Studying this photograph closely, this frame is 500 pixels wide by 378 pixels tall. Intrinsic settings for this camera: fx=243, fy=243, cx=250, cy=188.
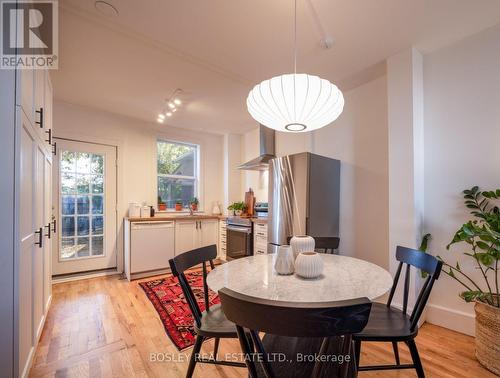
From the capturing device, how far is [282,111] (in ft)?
4.76

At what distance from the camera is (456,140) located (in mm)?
2180

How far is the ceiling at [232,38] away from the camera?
1.79 m

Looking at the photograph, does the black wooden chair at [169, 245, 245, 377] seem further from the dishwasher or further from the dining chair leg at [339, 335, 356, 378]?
the dishwasher

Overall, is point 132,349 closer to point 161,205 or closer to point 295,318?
point 295,318

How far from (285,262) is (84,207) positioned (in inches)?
142

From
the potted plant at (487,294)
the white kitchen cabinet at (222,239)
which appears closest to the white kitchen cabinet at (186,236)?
the white kitchen cabinet at (222,239)

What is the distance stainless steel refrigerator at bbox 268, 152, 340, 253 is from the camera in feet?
8.90

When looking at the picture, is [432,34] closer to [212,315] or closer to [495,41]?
[495,41]

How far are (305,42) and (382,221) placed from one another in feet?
6.62

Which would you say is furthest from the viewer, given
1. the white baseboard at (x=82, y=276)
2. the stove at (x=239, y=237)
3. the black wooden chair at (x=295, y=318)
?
the stove at (x=239, y=237)

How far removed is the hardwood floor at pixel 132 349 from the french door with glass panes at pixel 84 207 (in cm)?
110

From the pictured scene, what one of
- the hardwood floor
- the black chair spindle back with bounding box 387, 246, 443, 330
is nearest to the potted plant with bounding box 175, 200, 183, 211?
the hardwood floor

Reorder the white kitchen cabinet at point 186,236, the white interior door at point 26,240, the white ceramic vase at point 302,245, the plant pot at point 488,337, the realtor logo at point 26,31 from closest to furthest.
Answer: the realtor logo at point 26,31 < the white interior door at point 26,240 < the white ceramic vase at point 302,245 < the plant pot at point 488,337 < the white kitchen cabinet at point 186,236

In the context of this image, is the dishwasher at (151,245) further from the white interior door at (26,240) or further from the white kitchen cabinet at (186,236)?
the white interior door at (26,240)
